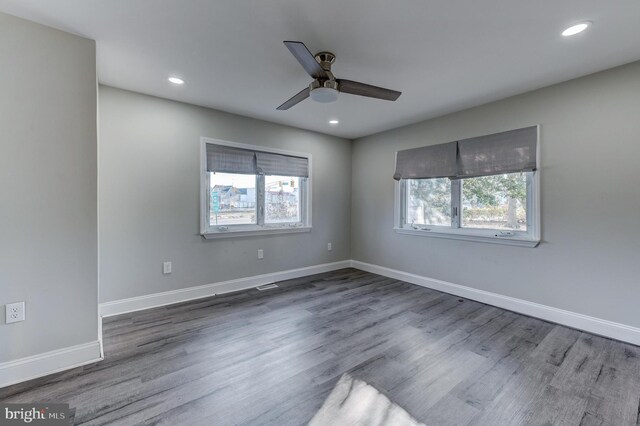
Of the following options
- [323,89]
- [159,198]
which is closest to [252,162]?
[159,198]

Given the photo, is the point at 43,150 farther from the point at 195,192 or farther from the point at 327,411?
the point at 327,411

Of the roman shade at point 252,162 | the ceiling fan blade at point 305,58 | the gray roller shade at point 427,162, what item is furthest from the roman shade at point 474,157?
the ceiling fan blade at point 305,58

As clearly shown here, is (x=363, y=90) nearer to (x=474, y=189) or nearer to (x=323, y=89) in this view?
(x=323, y=89)

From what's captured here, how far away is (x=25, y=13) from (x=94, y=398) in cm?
258

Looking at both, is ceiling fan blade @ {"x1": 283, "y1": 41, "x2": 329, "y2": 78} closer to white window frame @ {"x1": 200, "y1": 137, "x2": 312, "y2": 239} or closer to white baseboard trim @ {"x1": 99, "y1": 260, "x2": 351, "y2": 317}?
white window frame @ {"x1": 200, "y1": 137, "x2": 312, "y2": 239}

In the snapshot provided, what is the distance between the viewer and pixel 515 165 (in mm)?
3152

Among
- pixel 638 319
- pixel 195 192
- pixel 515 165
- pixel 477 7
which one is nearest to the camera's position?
pixel 477 7

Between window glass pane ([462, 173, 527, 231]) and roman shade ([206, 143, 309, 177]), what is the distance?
2.46m

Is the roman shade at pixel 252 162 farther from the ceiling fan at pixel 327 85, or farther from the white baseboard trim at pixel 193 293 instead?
the ceiling fan at pixel 327 85

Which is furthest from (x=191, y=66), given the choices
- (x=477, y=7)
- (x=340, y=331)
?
(x=340, y=331)

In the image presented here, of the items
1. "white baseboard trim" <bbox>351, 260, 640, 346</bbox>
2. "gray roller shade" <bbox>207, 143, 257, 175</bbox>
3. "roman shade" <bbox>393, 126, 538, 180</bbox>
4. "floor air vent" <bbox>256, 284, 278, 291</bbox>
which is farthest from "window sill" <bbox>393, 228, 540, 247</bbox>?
"gray roller shade" <bbox>207, 143, 257, 175</bbox>

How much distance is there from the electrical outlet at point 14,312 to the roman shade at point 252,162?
2172 millimetres

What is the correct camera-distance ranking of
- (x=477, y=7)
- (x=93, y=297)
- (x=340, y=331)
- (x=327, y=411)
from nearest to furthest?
(x=327, y=411)
(x=477, y=7)
(x=93, y=297)
(x=340, y=331)

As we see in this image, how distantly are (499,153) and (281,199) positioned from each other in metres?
3.03
